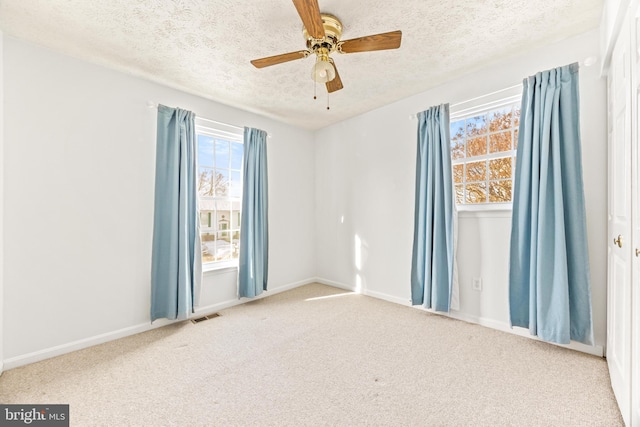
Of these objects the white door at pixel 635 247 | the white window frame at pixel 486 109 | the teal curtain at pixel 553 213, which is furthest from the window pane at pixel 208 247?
the white door at pixel 635 247

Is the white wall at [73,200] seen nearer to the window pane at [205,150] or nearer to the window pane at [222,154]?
the window pane at [205,150]

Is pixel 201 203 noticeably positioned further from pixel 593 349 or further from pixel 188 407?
pixel 593 349

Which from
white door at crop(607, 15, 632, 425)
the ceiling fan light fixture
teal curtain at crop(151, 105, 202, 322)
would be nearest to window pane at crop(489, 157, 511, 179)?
white door at crop(607, 15, 632, 425)

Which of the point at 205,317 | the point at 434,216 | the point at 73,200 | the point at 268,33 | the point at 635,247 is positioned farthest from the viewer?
the point at 205,317

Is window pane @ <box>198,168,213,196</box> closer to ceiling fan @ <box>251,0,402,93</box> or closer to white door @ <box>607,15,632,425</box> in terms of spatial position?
ceiling fan @ <box>251,0,402,93</box>

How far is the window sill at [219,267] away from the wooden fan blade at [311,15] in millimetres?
2703

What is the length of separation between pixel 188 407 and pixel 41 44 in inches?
117

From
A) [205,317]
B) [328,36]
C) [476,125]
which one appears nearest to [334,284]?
[205,317]

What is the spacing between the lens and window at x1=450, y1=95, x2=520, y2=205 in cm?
266

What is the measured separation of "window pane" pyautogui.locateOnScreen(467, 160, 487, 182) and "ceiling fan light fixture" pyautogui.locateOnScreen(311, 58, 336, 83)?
1.89 meters

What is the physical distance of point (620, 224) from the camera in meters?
1.60

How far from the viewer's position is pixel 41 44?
2.18 meters

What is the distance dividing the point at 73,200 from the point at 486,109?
3.95 meters

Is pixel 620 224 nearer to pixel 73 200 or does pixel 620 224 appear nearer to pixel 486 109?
pixel 486 109
